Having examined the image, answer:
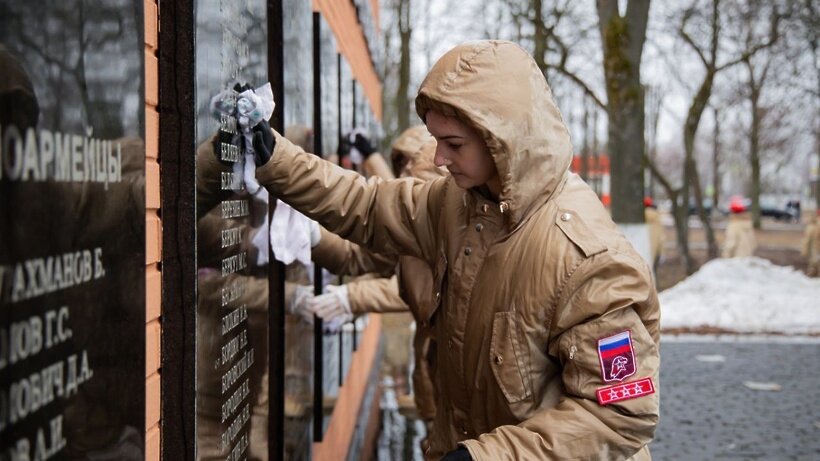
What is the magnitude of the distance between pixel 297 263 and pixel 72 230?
228 centimetres

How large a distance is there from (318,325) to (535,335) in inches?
76.4

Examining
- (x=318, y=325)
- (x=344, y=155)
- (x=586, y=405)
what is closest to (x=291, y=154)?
(x=586, y=405)

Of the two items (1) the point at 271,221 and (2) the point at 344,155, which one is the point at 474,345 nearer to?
(1) the point at 271,221

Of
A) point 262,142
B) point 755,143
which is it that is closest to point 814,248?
point 755,143

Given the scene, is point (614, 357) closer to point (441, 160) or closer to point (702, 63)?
point (441, 160)

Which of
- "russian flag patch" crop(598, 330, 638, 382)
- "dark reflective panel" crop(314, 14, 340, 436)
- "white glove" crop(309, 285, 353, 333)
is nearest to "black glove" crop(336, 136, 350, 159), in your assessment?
"dark reflective panel" crop(314, 14, 340, 436)

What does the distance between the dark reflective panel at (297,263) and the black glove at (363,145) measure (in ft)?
6.52

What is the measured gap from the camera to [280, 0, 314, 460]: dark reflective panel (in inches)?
124

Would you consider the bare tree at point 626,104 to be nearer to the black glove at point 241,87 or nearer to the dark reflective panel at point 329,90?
the dark reflective panel at point 329,90

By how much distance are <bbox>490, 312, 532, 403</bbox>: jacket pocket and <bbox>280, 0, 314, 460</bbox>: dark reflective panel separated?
0.77 metres

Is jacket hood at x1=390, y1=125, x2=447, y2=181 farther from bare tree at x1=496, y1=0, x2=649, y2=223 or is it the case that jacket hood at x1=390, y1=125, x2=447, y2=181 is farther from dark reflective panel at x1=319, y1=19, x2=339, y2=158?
bare tree at x1=496, y1=0, x2=649, y2=223

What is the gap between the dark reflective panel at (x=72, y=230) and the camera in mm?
1156

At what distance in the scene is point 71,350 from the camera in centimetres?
134

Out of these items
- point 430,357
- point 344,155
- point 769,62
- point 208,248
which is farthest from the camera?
point 769,62
